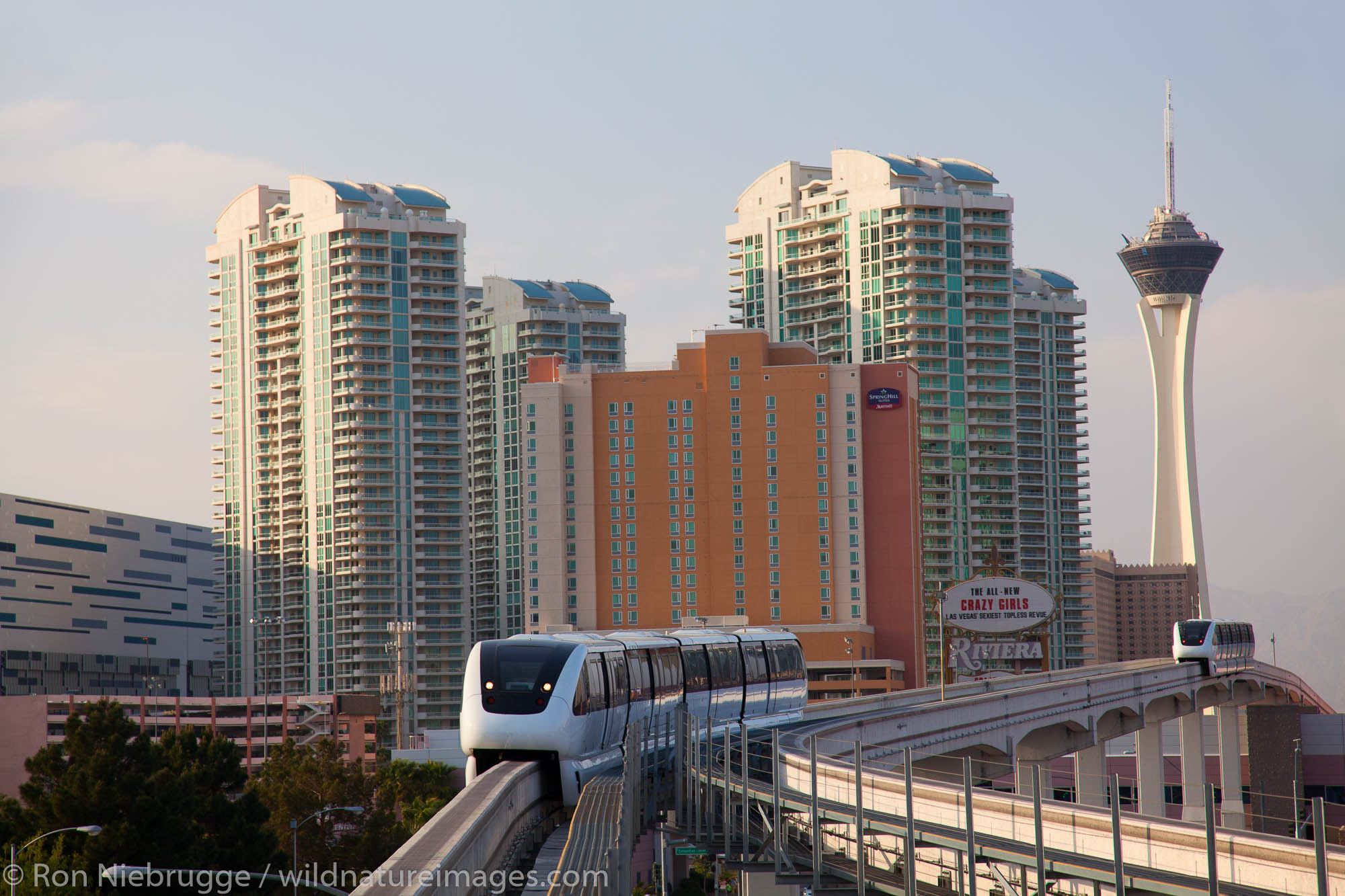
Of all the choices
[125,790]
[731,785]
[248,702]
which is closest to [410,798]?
[248,702]

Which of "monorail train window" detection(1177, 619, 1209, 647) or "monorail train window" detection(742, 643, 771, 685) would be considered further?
"monorail train window" detection(1177, 619, 1209, 647)

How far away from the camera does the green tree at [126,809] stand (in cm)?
4403

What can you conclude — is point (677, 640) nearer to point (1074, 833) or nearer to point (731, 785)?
point (731, 785)

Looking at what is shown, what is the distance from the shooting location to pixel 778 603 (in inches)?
6161

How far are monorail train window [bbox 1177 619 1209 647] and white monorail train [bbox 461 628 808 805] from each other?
62.9 metres

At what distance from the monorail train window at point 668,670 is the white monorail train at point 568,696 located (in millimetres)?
35

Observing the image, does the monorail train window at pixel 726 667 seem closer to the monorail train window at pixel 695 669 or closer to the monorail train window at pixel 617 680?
the monorail train window at pixel 695 669

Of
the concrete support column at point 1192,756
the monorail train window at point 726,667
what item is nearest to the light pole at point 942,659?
the monorail train window at point 726,667

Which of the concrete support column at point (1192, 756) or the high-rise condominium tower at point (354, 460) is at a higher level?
the high-rise condominium tower at point (354, 460)

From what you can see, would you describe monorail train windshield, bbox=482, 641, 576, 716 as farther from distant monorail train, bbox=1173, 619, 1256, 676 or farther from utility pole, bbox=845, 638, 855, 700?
utility pole, bbox=845, 638, 855, 700

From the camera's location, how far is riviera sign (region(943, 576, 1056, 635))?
97000 millimetres

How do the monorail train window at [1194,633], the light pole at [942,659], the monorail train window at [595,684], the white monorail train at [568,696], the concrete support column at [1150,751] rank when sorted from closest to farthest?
the white monorail train at [568,696]
the monorail train window at [595,684]
the light pole at [942,659]
the concrete support column at [1150,751]
the monorail train window at [1194,633]

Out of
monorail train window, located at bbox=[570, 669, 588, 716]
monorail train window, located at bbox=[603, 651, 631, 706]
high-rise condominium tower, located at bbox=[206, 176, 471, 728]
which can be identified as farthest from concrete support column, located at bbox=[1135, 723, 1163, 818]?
high-rise condominium tower, located at bbox=[206, 176, 471, 728]

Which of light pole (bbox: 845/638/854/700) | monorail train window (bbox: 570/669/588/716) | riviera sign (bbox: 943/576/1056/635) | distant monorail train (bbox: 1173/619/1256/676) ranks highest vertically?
monorail train window (bbox: 570/669/588/716)
